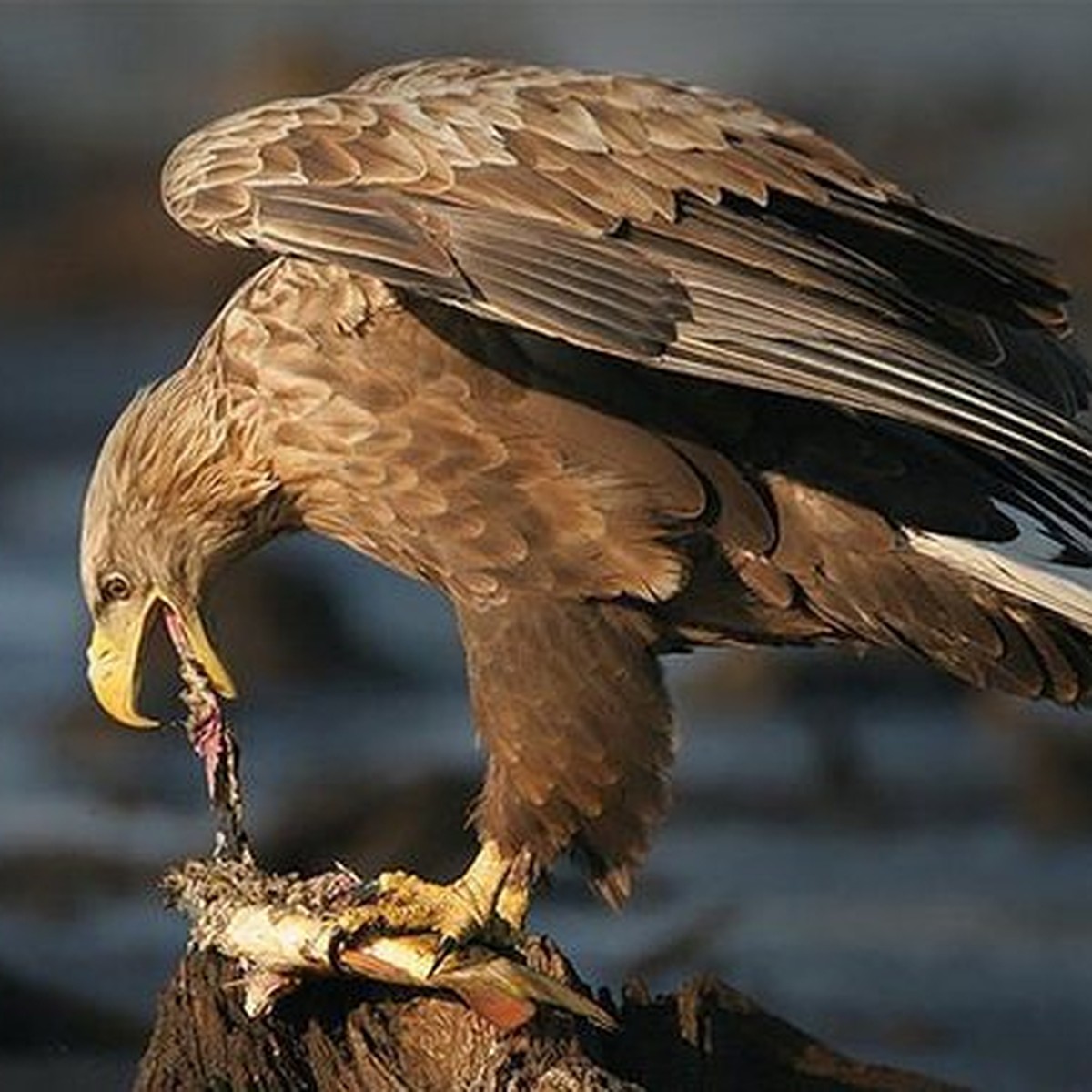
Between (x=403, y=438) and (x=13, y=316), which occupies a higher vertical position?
(x=403, y=438)

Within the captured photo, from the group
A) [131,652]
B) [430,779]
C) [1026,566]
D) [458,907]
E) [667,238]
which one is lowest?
[430,779]

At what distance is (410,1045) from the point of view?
789cm

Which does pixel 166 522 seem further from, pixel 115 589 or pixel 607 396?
pixel 607 396

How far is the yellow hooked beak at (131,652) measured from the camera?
8484 millimetres

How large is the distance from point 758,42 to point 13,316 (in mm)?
3877

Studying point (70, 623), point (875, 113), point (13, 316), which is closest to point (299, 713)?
point (70, 623)

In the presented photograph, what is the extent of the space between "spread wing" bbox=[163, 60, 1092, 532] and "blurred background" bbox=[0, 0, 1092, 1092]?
6.24ft

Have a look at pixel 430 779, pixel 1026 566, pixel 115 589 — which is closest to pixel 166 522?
pixel 115 589

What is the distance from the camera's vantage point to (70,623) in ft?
46.3

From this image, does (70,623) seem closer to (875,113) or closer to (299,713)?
(299,713)

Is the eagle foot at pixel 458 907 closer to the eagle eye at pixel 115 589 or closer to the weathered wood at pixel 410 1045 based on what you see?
the weathered wood at pixel 410 1045

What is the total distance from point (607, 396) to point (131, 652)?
3.16ft

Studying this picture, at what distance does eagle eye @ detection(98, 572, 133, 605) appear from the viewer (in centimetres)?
848

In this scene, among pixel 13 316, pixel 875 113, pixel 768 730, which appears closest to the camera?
pixel 768 730
